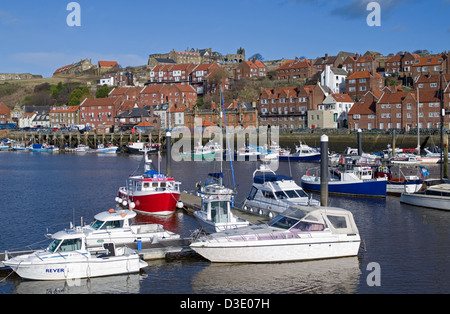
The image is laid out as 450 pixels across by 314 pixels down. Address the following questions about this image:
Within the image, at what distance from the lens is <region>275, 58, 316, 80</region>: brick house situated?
119438 mm

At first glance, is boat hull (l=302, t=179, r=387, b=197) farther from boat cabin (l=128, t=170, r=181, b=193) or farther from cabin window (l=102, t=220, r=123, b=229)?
cabin window (l=102, t=220, r=123, b=229)

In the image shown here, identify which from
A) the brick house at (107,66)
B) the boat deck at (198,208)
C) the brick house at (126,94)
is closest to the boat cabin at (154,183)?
the boat deck at (198,208)

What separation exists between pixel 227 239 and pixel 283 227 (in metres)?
2.34

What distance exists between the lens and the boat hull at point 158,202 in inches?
1241

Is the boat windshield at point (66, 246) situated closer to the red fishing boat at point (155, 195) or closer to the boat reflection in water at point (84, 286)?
the boat reflection in water at point (84, 286)

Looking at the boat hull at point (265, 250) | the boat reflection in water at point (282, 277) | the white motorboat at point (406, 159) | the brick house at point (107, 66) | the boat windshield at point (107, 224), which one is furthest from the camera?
the brick house at point (107, 66)

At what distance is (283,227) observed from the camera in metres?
21.1

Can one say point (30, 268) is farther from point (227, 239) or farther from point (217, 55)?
point (217, 55)

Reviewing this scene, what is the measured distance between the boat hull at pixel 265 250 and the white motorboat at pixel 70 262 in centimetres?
265

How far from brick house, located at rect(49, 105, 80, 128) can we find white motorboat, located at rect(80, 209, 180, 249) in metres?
108

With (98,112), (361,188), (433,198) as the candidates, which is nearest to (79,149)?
(98,112)

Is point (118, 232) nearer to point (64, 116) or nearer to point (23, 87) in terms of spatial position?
point (64, 116)
